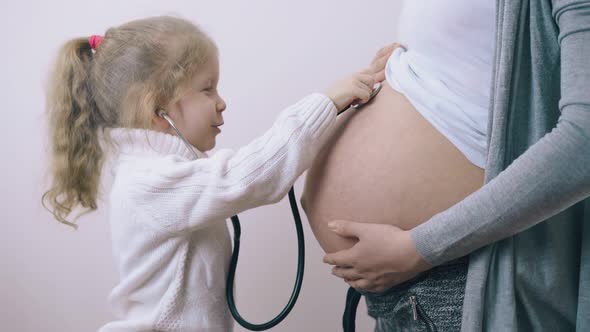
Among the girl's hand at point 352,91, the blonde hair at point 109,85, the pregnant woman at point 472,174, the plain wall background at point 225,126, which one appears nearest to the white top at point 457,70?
the pregnant woman at point 472,174

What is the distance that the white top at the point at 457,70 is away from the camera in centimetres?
82

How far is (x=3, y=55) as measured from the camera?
1.72 m

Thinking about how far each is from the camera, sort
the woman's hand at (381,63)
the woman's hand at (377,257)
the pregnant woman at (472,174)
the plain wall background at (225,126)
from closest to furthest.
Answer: the pregnant woman at (472,174)
the woman's hand at (377,257)
the woman's hand at (381,63)
the plain wall background at (225,126)

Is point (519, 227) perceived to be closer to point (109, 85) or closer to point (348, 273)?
point (348, 273)

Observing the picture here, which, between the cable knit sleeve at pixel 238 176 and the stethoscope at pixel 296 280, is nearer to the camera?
the cable knit sleeve at pixel 238 176

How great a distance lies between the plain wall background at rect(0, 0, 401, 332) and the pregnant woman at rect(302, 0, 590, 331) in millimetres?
621

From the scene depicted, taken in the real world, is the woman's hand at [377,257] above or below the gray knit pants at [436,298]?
above

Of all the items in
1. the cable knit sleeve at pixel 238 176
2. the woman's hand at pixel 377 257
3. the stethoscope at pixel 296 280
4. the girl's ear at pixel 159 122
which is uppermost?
the girl's ear at pixel 159 122

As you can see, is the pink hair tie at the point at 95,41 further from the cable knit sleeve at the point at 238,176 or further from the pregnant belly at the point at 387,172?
the pregnant belly at the point at 387,172

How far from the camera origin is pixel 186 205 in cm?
101

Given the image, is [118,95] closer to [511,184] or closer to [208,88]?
[208,88]

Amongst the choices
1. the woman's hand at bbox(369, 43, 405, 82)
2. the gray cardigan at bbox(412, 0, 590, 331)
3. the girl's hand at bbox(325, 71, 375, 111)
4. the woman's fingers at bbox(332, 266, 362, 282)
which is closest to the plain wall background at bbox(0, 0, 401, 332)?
the woman's hand at bbox(369, 43, 405, 82)

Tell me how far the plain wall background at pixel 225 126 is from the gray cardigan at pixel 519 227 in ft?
2.70

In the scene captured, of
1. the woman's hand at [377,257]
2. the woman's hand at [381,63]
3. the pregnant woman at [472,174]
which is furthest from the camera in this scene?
the woman's hand at [381,63]
